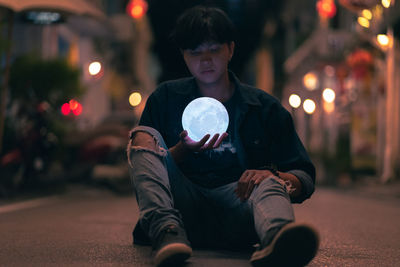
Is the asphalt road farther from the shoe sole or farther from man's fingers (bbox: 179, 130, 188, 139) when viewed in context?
man's fingers (bbox: 179, 130, 188, 139)

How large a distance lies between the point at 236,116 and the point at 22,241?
1731 millimetres

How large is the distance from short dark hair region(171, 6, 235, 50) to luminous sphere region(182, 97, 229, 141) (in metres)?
0.40

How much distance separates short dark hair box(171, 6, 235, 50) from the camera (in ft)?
11.9

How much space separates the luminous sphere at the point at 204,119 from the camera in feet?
11.3

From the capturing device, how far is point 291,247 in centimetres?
287

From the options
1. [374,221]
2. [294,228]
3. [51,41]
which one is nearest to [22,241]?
[294,228]

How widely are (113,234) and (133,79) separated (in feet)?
73.6

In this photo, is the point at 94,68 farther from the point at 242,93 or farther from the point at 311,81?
the point at 311,81

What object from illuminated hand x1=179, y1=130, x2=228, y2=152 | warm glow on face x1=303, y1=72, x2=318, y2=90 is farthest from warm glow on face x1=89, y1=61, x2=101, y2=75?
warm glow on face x1=303, y1=72, x2=318, y2=90

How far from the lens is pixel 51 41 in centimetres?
1562

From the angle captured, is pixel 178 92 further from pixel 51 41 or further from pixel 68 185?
pixel 51 41

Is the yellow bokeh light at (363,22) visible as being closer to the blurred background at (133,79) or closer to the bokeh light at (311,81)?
the blurred background at (133,79)

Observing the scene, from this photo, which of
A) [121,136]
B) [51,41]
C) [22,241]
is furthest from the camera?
[51,41]

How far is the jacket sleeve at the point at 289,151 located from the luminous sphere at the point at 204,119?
0.43 metres
